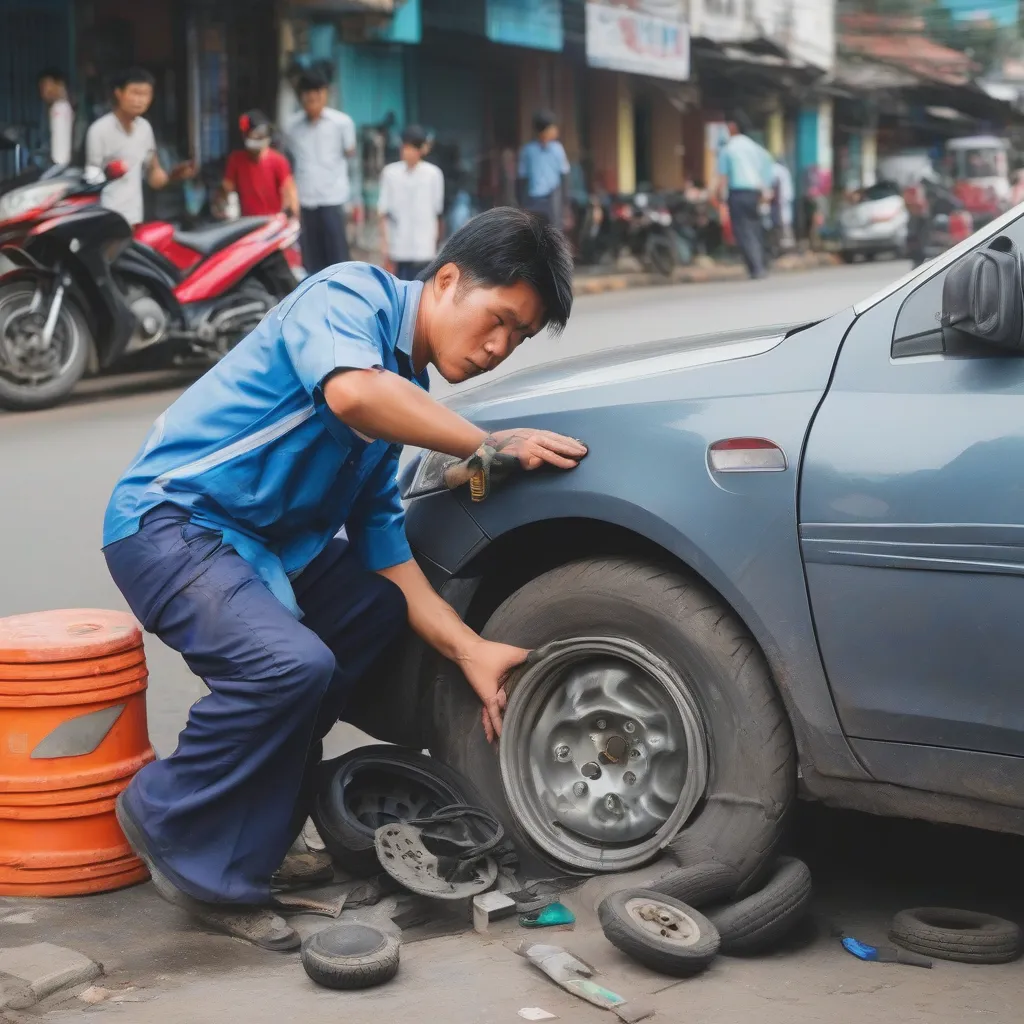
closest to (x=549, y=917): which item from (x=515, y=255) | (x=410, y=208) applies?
(x=515, y=255)

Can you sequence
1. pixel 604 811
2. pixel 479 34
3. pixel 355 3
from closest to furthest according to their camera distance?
1. pixel 604 811
2. pixel 355 3
3. pixel 479 34

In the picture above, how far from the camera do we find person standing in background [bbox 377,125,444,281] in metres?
13.3

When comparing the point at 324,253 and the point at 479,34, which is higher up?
the point at 479,34

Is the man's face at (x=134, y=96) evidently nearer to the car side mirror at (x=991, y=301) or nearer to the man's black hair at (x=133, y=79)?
the man's black hair at (x=133, y=79)

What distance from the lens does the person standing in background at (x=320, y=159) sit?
12492 mm

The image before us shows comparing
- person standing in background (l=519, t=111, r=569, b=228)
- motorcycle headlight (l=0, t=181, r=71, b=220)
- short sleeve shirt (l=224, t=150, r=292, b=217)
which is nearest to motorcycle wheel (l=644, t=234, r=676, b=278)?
person standing in background (l=519, t=111, r=569, b=228)

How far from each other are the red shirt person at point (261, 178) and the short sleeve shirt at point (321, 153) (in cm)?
27

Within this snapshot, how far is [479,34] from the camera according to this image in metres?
21.6

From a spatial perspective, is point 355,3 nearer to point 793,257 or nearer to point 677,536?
point 793,257

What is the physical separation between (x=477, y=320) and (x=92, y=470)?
499 cm

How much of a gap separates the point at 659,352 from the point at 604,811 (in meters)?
1.01

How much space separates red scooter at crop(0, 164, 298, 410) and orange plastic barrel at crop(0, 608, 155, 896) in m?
5.85

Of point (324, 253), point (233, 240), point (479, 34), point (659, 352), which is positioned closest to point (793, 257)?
point (479, 34)

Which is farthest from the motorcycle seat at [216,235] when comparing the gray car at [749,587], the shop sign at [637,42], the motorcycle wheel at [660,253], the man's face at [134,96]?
the shop sign at [637,42]
